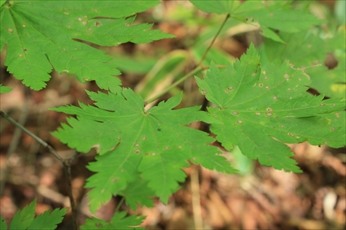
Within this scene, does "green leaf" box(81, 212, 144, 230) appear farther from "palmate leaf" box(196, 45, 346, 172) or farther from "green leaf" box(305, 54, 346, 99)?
"green leaf" box(305, 54, 346, 99)

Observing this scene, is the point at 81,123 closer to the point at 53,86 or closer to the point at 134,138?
the point at 134,138

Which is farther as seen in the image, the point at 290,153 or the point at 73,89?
the point at 73,89

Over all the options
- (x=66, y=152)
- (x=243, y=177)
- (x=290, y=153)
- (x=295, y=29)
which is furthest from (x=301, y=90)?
(x=66, y=152)

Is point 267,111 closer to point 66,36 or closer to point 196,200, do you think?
point 66,36

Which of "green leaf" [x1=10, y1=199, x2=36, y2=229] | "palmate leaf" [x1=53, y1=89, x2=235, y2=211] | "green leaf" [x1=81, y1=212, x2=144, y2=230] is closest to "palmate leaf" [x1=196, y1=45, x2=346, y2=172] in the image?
"palmate leaf" [x1=53, y1=89, x2=235, y2=211]

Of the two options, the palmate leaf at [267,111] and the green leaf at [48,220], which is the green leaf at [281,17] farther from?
the green leaf at [48,220]

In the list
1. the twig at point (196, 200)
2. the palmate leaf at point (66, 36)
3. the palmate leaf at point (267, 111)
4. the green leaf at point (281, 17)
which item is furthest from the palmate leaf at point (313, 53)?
the twig at point (196, 200)

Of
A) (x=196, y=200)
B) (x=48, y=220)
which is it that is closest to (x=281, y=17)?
(x=48, y=220)
